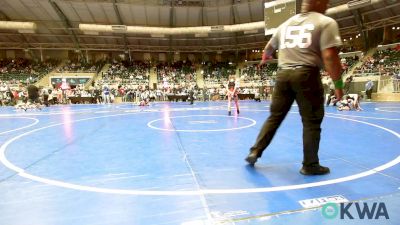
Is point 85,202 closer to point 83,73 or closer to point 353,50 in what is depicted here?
point 83,73

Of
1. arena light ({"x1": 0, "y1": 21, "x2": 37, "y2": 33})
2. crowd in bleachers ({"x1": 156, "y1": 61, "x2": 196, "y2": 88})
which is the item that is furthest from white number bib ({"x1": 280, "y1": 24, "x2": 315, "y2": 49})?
arena light ({"x1": 0, "y1": 21, "x2": 37, "y2": 33})

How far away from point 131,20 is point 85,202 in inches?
1250

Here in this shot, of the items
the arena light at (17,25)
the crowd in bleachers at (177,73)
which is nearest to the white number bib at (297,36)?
the crowd in bleachers at (177,73)

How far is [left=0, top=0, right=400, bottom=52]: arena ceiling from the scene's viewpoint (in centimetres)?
2831

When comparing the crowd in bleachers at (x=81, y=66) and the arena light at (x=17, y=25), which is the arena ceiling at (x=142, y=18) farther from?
the crowd in bleachers at (x=81, y=66)

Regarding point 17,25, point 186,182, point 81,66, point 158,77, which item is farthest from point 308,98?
point 81,66

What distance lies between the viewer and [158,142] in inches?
225

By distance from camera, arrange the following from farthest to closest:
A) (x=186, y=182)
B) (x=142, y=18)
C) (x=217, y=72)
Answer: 1. (x=217, y=72)
2. (x=142, y=18)
3. (x=186, y=182)

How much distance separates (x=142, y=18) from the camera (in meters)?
31.6

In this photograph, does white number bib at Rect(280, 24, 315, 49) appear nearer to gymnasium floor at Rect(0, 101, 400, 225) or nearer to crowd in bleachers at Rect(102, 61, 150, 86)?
gymnasium floor at Rect(0, 101, 400, 225)

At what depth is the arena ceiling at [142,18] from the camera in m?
28.3

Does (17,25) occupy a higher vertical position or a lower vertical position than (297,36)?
higher

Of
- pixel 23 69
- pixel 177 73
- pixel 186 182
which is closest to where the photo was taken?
pixel 186 182

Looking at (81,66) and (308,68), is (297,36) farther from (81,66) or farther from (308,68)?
(81,66)
